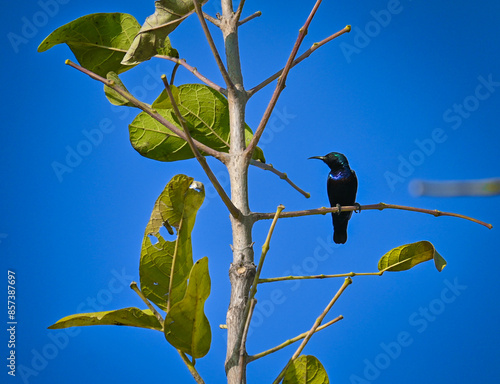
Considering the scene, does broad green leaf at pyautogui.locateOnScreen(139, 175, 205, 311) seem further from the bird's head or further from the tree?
the bird's head

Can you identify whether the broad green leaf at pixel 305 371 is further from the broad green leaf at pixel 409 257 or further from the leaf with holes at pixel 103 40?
the leaf with holes at pixel 103 40

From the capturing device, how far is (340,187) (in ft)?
12.0

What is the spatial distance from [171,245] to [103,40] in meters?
0.68

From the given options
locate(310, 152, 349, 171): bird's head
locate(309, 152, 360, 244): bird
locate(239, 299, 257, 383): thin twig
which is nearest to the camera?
locate(239, 299, 257, 383): thin twig

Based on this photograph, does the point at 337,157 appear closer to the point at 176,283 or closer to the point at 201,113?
the point at 201,113

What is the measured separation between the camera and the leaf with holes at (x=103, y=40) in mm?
1491

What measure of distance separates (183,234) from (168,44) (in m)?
0.58

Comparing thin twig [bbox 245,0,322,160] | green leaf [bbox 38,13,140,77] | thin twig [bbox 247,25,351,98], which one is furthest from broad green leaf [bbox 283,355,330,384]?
green leaf [bbox 38,13,140,77]

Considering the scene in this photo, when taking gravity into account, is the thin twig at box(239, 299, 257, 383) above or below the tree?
below

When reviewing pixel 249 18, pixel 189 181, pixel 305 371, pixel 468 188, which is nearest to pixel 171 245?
pixel 189 181

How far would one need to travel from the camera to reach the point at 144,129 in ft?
5.10

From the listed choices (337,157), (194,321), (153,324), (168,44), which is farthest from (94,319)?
(337,157)

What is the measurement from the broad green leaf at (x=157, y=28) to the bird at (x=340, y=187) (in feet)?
8.00

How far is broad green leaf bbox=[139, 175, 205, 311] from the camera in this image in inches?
47.4
